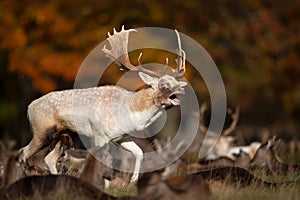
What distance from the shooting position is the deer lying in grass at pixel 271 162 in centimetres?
938

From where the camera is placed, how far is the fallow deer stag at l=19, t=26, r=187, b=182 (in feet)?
29.4

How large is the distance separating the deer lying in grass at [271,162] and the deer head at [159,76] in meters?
1.41

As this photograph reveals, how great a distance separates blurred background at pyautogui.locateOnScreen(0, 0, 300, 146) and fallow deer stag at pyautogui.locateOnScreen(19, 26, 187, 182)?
830 cm

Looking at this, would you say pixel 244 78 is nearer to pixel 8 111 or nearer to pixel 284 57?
pixel 284 57

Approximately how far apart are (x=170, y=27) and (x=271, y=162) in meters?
9.50

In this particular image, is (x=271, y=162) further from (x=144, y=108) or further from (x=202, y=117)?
(x=202, y=117)

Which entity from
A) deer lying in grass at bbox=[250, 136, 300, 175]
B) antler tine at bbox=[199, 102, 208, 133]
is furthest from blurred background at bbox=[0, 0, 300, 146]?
deer lying in grass at bbox=[250, 136, 300, 175]

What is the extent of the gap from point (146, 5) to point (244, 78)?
280cm

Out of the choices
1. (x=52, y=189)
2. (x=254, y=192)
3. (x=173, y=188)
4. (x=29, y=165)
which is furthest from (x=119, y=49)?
(x=173, y=188)

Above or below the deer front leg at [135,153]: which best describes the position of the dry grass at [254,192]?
above

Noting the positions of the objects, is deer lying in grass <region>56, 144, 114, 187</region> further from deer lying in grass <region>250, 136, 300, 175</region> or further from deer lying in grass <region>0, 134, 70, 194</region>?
deer lying in grass <region>250, 136, 300, 175</region>

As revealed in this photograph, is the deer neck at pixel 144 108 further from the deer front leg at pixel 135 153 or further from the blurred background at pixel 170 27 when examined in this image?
the blurred background at pixel 170 27

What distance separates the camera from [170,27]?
Answer: 19.0 m

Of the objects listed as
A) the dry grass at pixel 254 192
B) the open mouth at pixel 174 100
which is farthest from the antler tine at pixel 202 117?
the dry grass at pixel 254 192
